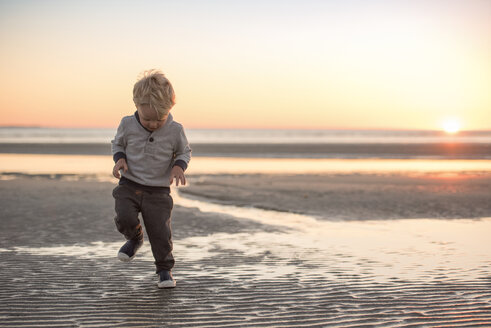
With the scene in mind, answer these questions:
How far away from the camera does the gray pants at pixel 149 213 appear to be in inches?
187

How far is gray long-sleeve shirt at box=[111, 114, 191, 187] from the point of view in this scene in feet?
15.6

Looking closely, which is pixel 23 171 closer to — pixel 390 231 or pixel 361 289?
pixel 390 231

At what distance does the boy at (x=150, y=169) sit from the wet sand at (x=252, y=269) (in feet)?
1.37

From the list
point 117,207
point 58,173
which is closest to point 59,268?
point 117,207

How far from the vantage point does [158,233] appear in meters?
4.82

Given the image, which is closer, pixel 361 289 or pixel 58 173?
pixel 361 289

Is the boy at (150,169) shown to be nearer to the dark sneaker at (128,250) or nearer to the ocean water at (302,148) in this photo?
the dark sneaker at (128,250)

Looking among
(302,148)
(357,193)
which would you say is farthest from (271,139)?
(357,193)

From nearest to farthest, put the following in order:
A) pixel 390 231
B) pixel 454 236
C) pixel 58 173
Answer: pixel 454 236, pixel 390 231, pixel 58 173

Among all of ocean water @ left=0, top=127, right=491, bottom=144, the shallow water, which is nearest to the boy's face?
the shallow water

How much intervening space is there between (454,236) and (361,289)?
127 inches

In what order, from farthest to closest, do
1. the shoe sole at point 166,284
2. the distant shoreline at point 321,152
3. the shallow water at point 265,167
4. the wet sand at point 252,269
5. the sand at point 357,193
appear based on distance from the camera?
the distant shoreline at point 321,152 → the shallow water at point 265,167 → the sand at point 357,193 → the shoe sole at point 166,284 → the wet sand at point 252,269

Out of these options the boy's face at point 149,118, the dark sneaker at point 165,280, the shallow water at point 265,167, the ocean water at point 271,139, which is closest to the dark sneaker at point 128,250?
the dark sneaker at point 165,280

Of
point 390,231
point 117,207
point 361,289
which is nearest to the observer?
point 361,289
